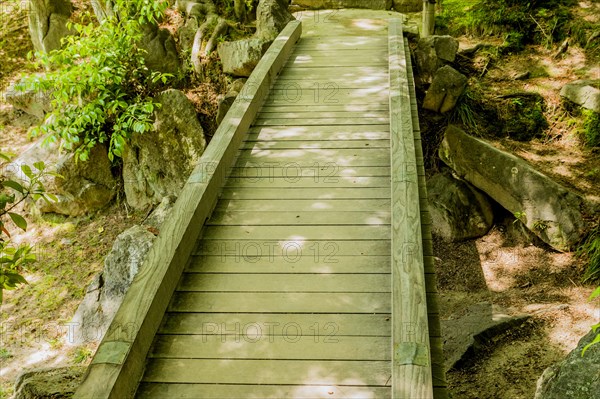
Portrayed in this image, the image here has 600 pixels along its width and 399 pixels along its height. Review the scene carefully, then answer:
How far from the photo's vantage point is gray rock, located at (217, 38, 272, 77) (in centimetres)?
786

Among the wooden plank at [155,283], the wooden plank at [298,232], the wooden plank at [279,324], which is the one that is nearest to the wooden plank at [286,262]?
the wooden plank at [298,232]

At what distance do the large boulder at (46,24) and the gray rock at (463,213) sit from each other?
676cm

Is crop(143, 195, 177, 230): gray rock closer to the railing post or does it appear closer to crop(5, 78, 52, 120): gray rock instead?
crop(5, 78, 52, 120): gray rock

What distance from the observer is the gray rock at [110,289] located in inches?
266

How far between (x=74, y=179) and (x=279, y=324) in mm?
6036

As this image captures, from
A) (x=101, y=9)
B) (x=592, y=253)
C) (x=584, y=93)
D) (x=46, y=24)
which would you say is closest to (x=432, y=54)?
(x=584, y=93)

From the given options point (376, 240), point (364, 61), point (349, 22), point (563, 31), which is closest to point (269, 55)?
point (364, 61)

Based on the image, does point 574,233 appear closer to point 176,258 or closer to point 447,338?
point 447,338

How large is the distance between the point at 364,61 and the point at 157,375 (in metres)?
5.18

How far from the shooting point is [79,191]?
8352 mm

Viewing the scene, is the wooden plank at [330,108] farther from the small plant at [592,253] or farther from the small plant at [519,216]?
the small plant at [592,253]

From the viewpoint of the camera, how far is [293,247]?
402cm

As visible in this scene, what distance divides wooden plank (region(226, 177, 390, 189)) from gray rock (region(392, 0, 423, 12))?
672 centimetres

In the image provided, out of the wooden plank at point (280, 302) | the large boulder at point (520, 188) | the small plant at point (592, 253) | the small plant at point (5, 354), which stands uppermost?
the wooden plank at point (280, 302)
